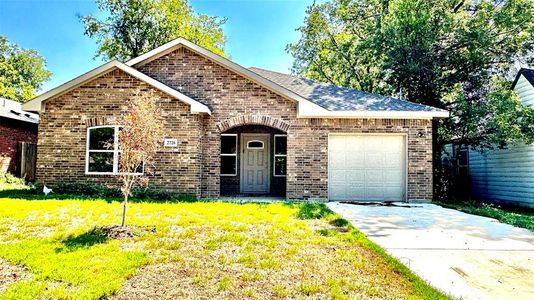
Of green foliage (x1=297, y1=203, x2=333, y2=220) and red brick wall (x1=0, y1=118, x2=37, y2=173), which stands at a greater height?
red brick wall (x1=0, y1=118, x2=37, y2=173)

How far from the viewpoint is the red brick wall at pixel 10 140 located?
15.5 m

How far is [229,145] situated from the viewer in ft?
46.6

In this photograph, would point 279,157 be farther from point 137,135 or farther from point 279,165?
point 137,135

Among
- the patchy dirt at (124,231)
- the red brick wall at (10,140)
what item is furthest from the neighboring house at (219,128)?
the red brick wall at (10,140)

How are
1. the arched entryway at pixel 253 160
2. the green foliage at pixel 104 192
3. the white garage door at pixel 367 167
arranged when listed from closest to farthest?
the green foliage at pixel 104 192
the white garage door at pixel 367 167
the arched entryway at pixel 253 160

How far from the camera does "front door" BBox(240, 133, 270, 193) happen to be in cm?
1423

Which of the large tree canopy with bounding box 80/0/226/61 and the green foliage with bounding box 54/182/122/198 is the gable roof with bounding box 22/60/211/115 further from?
the large tree canopy with bounding box 80/0/226/61

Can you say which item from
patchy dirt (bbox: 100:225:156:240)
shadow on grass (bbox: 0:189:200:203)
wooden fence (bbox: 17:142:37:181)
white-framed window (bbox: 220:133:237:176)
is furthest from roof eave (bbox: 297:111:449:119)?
wooden fence (bbox: 17:142:37:181)

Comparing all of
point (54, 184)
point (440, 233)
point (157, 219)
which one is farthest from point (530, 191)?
point (54, 184)

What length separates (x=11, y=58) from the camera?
131 ft

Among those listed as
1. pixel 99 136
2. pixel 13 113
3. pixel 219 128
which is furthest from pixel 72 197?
pixel 13 113

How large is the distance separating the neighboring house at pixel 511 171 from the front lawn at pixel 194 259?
9.07 meters

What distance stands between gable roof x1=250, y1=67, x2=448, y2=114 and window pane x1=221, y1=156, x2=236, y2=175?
12.0ft

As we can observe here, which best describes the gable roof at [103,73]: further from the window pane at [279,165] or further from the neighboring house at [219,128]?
the window pane at [279,165]
